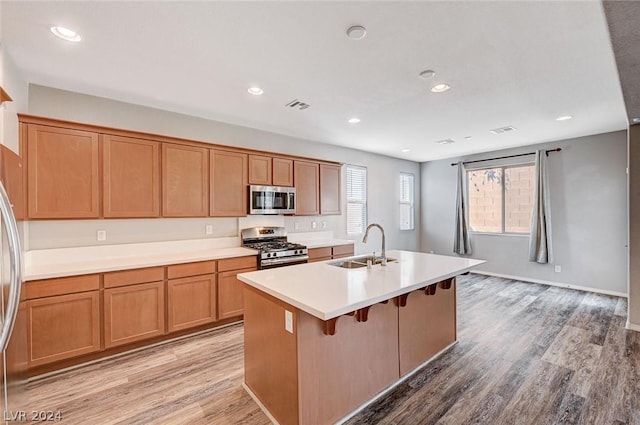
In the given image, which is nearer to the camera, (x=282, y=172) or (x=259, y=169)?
(x=259, y=169)

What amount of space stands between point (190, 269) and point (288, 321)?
6.04 ft

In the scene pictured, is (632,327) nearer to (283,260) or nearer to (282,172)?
(283,260)

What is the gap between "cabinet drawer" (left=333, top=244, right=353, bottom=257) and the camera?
4592 millimetres

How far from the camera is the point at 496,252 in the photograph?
19.3ft

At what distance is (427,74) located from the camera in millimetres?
2576

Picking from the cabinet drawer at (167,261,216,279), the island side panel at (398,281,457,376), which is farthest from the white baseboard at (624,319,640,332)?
the cabinet drawer at (167,261,216,279)

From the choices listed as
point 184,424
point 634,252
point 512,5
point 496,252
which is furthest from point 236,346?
point 496,252

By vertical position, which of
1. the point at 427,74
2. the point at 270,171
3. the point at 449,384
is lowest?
the point at 449,384

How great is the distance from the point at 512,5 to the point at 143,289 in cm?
372

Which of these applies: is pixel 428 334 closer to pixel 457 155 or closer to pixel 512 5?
pixel 512 5

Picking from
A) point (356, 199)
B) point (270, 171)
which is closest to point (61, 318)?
point (270, 171)

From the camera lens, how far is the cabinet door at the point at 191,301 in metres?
2.98

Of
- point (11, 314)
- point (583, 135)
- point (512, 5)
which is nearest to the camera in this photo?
point (11, 314)

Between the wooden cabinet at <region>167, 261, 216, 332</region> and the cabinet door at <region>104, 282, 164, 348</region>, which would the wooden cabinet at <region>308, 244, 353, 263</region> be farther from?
the cabinet door at <region>104, 282, 164, 348</region>
